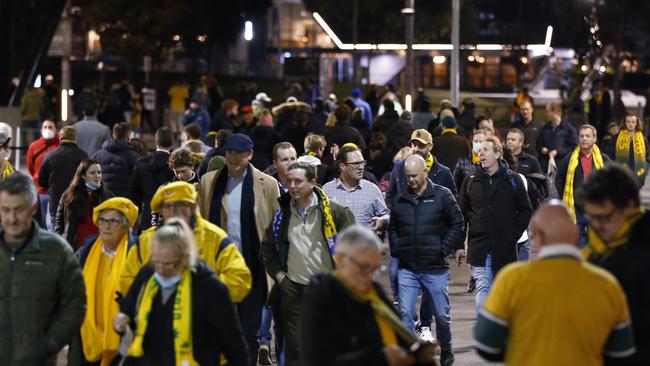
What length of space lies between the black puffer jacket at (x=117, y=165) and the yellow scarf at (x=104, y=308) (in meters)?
6.81

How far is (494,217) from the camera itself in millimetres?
12844

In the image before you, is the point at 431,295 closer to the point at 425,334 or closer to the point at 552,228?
the point at 425,334

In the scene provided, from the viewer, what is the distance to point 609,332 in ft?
21.2

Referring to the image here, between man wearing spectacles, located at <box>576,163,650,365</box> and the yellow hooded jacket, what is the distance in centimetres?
238

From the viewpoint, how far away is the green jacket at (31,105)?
118 ft

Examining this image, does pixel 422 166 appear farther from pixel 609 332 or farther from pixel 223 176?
pixel 609 332

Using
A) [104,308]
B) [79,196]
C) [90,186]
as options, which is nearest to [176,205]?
[104,308]

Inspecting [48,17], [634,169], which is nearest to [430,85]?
[48,17]

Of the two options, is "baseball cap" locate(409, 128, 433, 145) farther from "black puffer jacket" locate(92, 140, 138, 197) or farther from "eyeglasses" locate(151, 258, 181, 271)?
"eyeglasses" locate(151, 258, 181, 271)

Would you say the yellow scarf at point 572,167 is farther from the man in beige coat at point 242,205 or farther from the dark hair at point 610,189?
the dark hair at point 610,189

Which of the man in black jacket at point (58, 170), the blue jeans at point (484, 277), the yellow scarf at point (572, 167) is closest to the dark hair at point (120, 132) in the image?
the man in black jacket at point (58, 170)

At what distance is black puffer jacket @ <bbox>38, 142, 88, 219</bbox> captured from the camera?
1559 cm

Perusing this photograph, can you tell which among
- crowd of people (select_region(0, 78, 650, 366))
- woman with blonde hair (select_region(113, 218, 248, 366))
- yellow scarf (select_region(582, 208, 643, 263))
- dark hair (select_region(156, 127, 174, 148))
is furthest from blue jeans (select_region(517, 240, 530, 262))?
yellow scarf (select_region(582, 208, 643, 263))

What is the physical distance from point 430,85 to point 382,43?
69.8 ft
